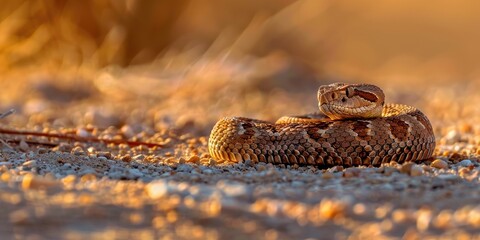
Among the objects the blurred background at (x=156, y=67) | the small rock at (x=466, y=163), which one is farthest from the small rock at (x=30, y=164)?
the blurred background at (x=156, y=67)

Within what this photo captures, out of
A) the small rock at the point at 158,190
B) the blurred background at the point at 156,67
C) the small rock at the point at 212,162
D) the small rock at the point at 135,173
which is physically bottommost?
the small rock at the point at 158,190

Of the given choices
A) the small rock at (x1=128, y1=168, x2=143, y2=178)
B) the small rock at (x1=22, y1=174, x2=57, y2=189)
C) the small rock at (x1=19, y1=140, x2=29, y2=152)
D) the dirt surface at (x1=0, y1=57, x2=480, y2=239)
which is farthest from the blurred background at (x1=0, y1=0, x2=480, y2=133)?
the small rock at (x1=22, y1=174, x2=57, y2=189)

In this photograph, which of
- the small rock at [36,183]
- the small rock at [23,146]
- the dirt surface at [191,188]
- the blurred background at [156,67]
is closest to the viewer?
the dirt surface at [191,188]

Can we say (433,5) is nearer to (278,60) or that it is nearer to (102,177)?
(278,60)

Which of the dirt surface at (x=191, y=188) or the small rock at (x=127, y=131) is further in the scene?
the small rock at (x=127, y=131)

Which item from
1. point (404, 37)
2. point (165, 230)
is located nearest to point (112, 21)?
point (165, 230)

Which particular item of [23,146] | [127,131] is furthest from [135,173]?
[127,131]

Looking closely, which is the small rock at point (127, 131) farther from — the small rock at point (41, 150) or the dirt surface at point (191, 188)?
the small rock at point (41, 150)
